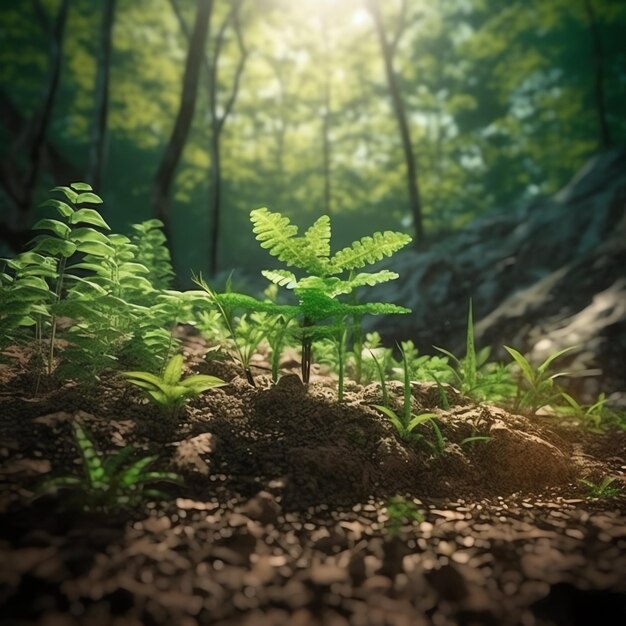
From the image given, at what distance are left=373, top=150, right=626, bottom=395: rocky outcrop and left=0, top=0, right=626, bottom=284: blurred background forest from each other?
2.42 meters

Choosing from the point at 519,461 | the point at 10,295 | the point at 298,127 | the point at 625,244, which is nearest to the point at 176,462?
the point at 10,295

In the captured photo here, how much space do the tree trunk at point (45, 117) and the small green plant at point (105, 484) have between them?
9.33m

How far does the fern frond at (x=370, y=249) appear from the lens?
2490 millimetres

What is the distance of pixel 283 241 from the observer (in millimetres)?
2510

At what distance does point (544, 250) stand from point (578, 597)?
7.22 meters

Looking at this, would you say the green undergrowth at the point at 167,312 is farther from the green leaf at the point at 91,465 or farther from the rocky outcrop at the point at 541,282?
the rocky outcrop at the point at 541,282

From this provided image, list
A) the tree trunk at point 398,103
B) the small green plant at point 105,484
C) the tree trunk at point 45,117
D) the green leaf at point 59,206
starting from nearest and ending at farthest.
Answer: the small green plant at point 105,484
the green leaf at point 59,206
the tree trunk at point 45,117
the tree trunk at point 398,103

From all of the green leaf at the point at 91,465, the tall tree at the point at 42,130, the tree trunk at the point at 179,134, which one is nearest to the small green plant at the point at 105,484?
the green leaf at the point at 91,465

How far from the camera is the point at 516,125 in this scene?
16.8 m

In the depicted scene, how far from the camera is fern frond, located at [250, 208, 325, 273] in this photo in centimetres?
250

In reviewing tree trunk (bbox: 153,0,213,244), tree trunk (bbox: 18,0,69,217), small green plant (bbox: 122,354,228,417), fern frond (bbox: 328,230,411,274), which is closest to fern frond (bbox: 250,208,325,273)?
fern frond (bbox: 328,230,411,274)

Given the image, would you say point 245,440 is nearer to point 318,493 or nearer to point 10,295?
point 318,493

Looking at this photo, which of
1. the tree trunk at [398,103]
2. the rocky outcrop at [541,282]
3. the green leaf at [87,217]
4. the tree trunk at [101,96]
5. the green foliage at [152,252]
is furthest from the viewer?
the tree trunk at [398,103]

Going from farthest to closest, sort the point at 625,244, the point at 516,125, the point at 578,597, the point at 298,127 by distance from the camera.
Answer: the point at 298,127, the point at 516,125, the point at 625,244, the point at 578,597
